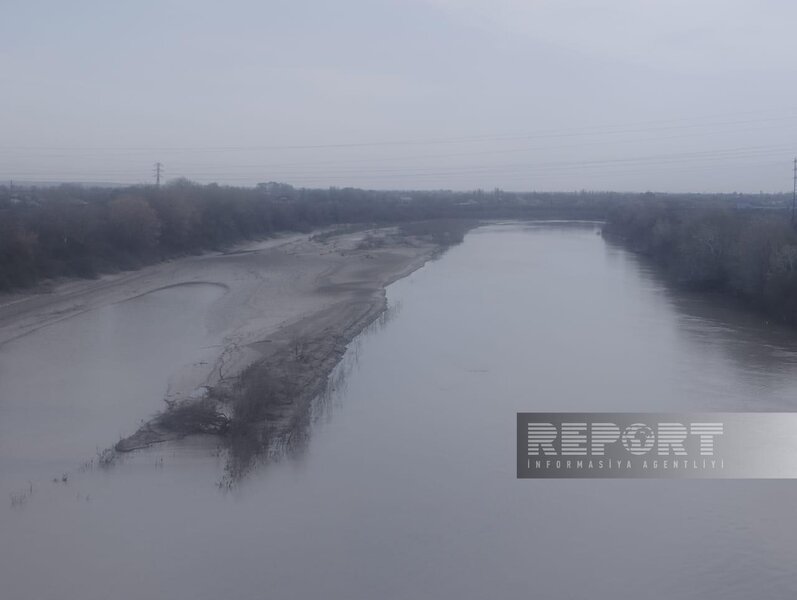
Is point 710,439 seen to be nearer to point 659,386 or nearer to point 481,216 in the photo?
point 659,386

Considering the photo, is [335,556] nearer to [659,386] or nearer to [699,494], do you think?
[699,494]

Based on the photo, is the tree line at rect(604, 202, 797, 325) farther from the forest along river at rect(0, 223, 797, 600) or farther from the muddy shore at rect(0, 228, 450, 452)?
the muddy shore at rect(0, 228, 450, 452)

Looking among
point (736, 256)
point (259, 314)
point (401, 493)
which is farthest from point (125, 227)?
point (401, 493)

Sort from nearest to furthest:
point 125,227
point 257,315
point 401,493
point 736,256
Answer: point 401,493 → point 257,315 → point 736,256 → point 125,227

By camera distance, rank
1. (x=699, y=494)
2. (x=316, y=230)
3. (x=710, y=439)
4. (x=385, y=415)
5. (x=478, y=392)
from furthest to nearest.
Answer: (x=316, y=230) < (x=478, y=392) < (x=385, y=415) < (x=699, y=494) < (x=710, y=439)

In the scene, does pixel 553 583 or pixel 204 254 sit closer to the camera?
pixel 553 583

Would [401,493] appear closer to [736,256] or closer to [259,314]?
[259,314]

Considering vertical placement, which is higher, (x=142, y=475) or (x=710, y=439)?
(x=710, y=439)

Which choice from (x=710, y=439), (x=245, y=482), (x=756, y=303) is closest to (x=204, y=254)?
(x=756, y=303)

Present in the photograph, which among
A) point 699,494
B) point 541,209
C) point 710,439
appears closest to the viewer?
point 710,439
